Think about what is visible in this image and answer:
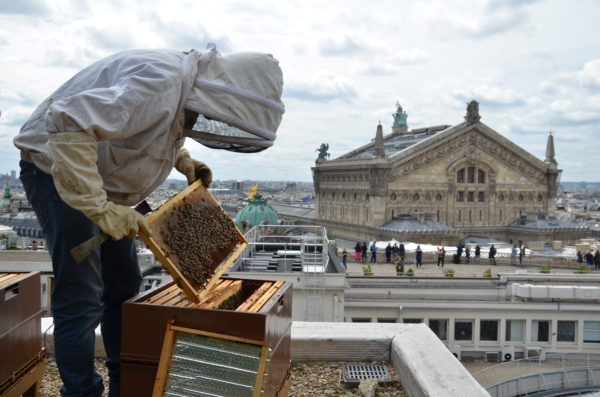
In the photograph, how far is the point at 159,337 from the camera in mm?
3664

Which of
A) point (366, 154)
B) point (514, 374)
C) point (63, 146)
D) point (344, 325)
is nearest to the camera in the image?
point (63, 146)

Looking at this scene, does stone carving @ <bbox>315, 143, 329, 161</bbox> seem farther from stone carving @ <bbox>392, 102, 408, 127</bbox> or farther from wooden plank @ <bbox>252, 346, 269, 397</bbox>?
wooden plank @ <bbox>252, 346, 269, 397</bbox>

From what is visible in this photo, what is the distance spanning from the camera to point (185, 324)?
11.8 feet

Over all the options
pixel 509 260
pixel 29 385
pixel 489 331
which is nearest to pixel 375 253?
pixel 509 260

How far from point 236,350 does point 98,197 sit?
121cm

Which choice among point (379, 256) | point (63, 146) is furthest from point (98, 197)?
point (379, 256)

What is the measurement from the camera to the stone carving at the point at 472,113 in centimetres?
4631

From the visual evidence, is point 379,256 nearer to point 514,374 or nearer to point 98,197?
point 514,374

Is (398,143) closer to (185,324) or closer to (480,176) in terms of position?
(480,176)

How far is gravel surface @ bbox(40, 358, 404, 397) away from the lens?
5.42m

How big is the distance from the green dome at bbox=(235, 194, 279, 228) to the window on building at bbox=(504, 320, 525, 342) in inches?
642

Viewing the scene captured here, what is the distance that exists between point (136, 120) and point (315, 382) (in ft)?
11.1

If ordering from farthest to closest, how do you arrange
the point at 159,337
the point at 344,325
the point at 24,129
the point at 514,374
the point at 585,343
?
the point at 585,343
the point at 514,374
the point at 344,325
the point at 24,129
the point at 159,337

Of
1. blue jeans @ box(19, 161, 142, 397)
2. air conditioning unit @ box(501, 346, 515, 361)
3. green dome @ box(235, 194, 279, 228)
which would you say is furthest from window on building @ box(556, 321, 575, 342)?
blue jeans @ box(19, 161, 142, 397)
